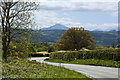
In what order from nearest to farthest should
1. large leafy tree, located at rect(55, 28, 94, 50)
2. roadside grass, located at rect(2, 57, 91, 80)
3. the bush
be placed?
roadside grass, located at rect(2, 57, 91, 80) < the bush < large leafy tree, located at rect(55, 28, 94, 50)

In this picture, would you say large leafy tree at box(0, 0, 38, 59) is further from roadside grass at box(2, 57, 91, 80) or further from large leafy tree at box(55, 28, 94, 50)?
large leafy tree at box(55, 28, 94, 50)

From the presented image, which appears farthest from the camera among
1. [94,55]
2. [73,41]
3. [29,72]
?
[73,41]

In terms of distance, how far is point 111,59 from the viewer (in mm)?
22641

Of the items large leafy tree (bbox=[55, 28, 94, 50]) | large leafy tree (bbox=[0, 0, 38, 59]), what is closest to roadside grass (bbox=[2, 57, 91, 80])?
large leafy tree (bbox=[0, 0, 38, 59])

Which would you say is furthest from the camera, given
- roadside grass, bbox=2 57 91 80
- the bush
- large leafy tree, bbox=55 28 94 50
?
large leafy tree, bbox=55 28 94 50

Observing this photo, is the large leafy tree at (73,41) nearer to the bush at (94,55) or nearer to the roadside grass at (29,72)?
the bush at (94,55)

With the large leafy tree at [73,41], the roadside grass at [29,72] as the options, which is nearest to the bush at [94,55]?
the roadside grass at [29,72]

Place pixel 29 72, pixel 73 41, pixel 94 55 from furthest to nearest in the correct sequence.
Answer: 1. pixel 73 41
2. pixel 94 55
3. pixel 29 72

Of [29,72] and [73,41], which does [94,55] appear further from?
[73,41]

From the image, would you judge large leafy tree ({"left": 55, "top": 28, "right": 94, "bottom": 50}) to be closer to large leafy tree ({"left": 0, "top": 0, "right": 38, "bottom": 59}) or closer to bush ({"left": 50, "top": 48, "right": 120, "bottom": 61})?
bush ({"left": 50, "top": 48, "right": 120, "bottom": 61})

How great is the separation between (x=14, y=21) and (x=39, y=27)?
2414 mm

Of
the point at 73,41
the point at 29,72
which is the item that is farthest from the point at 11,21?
the point at 73,41

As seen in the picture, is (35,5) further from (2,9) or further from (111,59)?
(111,59)

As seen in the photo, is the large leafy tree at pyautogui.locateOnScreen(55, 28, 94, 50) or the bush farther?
the large leafy tree at pyautogui.locateOnScreen(55, 28, 94, 50)
